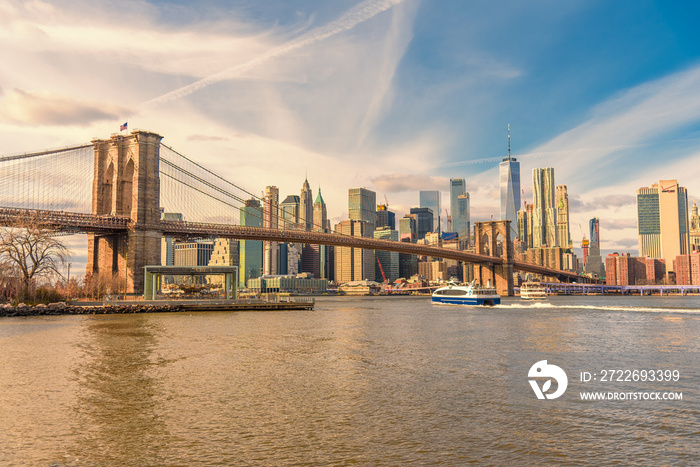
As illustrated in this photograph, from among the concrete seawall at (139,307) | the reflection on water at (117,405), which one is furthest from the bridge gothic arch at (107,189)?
the reflection on water at (117,405)

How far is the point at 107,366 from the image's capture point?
23094mm

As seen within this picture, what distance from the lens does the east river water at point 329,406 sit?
40.2 feet

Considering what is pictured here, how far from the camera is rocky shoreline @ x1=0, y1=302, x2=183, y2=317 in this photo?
2103 inches

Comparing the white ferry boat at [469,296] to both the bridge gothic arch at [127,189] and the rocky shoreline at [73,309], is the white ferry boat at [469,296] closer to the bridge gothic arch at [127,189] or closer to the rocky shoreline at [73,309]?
the rocky shoreline at [73,309]

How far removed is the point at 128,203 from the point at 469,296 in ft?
170

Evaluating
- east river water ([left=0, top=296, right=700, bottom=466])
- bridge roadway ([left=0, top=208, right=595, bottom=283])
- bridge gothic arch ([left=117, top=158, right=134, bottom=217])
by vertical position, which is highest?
bridge gothic arch ([left=117, top=158, right=134, bottom=217])

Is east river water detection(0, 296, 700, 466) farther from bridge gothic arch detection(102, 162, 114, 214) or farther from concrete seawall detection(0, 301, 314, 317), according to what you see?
bridge gothic arch detection(102, 162, 114, 214)

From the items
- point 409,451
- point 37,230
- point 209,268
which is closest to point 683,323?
point 409,451

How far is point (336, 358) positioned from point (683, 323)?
35.8m

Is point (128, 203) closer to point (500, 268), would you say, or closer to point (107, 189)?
point (107, 189)

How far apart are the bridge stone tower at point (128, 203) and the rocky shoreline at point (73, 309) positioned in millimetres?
11612

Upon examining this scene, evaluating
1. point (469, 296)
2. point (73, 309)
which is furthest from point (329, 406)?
point (469, 296)

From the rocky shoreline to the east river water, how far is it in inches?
988

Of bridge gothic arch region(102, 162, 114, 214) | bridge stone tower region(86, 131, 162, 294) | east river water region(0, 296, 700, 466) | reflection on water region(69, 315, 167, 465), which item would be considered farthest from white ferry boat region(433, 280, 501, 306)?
reflection on water region(69, 315, 167, 465)
